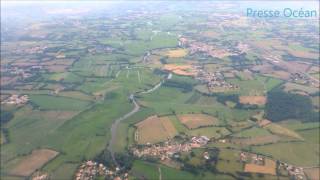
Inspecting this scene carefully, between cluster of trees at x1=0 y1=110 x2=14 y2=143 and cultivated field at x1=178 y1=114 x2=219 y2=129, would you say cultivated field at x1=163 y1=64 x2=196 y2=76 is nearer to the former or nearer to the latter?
cultivated field at x1=178 y1=114 x2=219 y2=129

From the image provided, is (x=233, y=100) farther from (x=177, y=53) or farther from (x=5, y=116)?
(x=5, y=116)

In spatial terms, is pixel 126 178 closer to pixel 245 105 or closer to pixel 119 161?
pixel 119 161

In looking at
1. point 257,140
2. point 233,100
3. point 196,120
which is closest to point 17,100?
point 196,120

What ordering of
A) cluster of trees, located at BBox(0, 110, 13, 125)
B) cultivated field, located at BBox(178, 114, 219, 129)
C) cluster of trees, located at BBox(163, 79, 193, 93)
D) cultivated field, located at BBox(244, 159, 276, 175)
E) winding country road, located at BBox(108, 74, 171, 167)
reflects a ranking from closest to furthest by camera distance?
cultivated field, located at BBox(244, 159, 276, 175), winding country road, located at BBox(108, 74, 171, 167), cultivated field, located at BBox(178, 114, 219, 129), cluster of trees, located at BBox(0, 110, 13, 125), cluster of trees, located at BBox(163, 79, 193, 93)

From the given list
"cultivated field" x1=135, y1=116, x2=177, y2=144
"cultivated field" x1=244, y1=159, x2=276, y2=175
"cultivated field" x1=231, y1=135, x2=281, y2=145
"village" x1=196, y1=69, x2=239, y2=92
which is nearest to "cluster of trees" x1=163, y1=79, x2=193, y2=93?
"village" x1=196, y1=69, x2=239, y2=92

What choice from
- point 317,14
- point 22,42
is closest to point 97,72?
point 22,42

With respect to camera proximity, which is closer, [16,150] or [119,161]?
[119,161]
